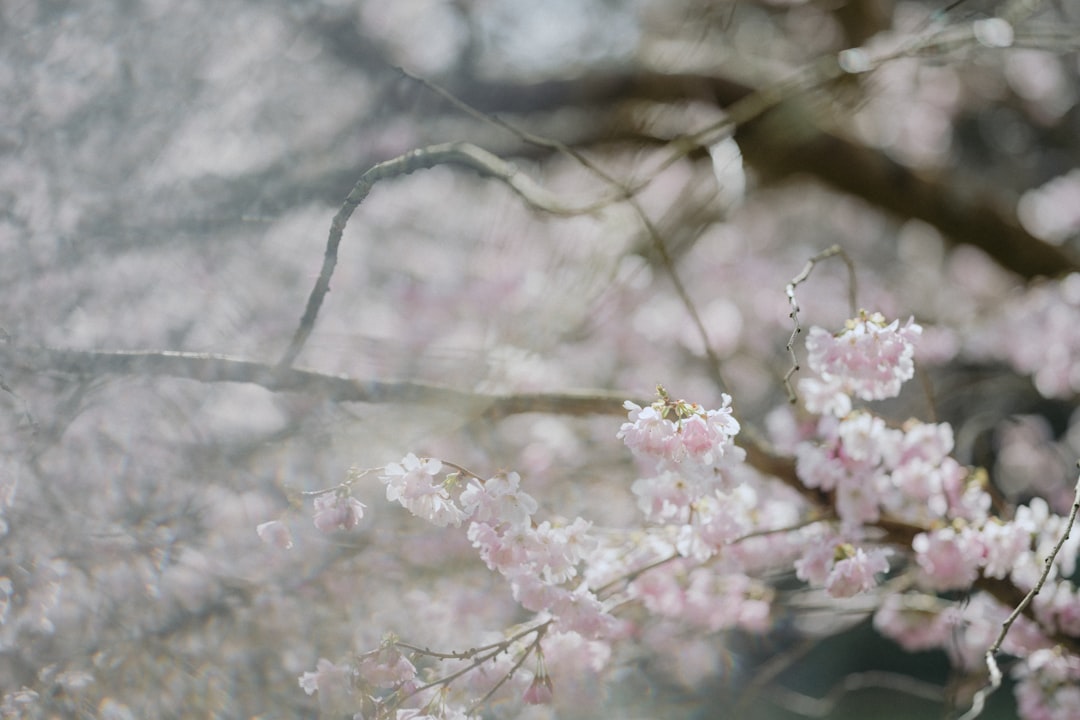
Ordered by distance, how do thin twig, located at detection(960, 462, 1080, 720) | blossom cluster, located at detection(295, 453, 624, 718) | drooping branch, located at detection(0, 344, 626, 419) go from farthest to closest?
drooping branch, located at detection(0, 344, 626, 419)
blossom cluster, located at detection(295, 453, 624, 718)
thin twig, located at detection(960, 462, 1080, 720)

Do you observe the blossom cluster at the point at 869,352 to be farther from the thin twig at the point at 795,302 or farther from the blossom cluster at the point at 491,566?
the blossom cluster at the point at 491,566

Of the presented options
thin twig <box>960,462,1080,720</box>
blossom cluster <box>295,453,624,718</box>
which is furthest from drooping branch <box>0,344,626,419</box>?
thin twig <box>960,462,1080,720</box>

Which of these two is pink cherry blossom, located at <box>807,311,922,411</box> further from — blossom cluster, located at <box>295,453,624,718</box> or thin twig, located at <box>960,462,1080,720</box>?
blossom cluster, located at <box>295,453,624,718</box>

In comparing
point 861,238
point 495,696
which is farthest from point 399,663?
point 861,238

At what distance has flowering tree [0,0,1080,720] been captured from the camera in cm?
122

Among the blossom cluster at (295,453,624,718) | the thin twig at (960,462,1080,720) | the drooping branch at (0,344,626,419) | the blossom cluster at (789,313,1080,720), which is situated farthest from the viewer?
the blossom cluster at (789,313,1080,720)

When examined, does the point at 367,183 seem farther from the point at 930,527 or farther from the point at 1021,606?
the point at 930,527

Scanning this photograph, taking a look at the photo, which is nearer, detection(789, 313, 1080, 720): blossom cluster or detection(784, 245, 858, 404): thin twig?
detection(784, 245, 858, 404): thin twig

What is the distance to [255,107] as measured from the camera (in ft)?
6.29

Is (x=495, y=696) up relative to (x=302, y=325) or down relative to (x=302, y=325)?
down

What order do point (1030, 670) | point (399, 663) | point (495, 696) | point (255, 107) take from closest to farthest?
point (399, 663)
point (495, 696)
point (1030, 670)
point (255, 107)

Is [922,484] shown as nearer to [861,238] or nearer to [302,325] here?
[302,325]

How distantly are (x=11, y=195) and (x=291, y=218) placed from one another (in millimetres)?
487

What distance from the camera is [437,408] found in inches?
53.1
